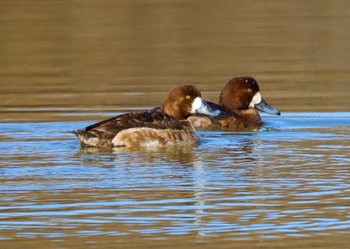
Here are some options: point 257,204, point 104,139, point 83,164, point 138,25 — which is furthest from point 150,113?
point 138,25

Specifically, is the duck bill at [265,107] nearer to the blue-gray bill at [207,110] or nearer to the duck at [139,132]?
the blue-gray bill at [207,110]

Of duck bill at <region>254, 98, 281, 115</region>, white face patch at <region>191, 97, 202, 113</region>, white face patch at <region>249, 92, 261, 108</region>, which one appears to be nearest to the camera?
white face patch at <region>191, 97, 202, 113</region>

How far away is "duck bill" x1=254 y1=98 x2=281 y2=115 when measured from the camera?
14.6 m

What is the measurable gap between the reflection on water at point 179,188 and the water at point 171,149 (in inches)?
0.6

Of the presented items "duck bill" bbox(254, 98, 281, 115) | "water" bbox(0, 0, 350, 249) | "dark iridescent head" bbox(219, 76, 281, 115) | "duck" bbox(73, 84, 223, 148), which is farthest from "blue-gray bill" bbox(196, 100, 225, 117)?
"dark iridescent head" bbox(219, 76, 281, 115)

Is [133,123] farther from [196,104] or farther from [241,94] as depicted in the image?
[241,94]

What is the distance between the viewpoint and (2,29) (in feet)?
88.4

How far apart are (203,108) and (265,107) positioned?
1.48m

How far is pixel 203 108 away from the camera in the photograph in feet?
A: 44.5

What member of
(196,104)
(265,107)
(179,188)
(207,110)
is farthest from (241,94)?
(179,188)

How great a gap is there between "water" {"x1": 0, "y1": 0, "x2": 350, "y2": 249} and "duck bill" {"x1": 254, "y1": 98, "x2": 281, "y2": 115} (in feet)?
0.38

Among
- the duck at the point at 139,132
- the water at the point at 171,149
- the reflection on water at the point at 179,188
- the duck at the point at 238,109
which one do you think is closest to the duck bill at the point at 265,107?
the duck at the point at 238,109

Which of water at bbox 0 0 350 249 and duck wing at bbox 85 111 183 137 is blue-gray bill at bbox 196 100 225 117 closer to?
water at bbox 0 0 350 249

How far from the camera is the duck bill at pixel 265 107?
14.6 m
